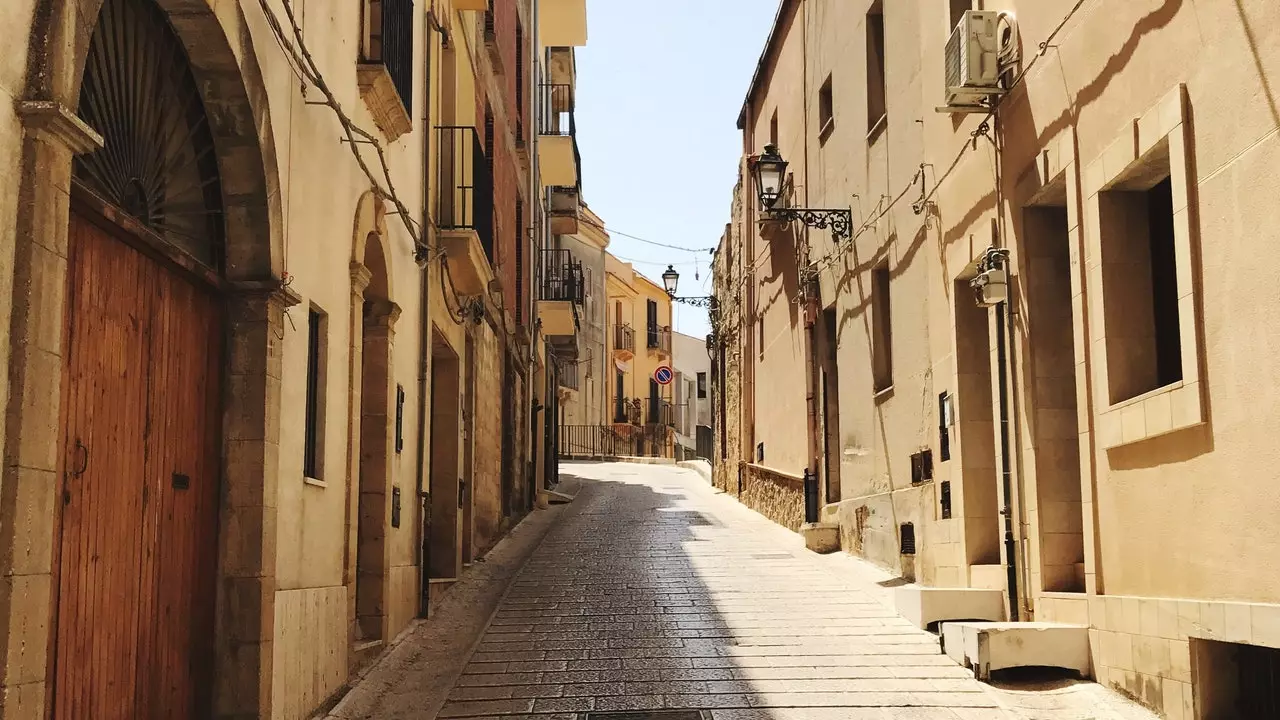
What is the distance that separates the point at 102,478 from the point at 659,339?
5557 cm

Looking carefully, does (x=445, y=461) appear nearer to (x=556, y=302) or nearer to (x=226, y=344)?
(x=226, y=344)

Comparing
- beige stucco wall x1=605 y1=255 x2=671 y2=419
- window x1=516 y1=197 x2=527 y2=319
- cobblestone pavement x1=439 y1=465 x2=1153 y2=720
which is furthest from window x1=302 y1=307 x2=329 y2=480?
beige stucco wall x1=605 y1=255 x2=671 y2=419

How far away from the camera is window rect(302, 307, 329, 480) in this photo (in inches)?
306

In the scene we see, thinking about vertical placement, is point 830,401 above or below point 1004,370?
above

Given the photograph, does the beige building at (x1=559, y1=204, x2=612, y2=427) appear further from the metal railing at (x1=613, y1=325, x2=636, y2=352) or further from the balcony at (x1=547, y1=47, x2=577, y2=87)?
the balcony at (x1=547, y1=47, x2=577, y2=87)

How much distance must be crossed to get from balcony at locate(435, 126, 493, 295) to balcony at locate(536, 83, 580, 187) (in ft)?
38.2

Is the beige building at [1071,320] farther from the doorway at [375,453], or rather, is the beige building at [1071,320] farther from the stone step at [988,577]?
the doorway at [375,453]

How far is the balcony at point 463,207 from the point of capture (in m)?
12.2

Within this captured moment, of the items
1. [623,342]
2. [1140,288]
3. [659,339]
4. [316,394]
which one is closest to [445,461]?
[316,394]

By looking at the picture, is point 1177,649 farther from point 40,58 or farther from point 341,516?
point 40,58

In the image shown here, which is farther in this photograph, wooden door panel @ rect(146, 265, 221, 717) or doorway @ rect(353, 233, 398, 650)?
doorway @ rect(353, 233, 398, 650)

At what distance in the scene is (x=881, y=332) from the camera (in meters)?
13.9

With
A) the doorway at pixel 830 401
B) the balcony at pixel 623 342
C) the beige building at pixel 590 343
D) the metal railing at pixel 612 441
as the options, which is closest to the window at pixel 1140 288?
the doorway at pixel 830 401

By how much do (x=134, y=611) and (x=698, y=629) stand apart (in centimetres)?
554
